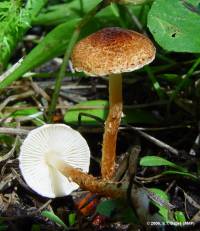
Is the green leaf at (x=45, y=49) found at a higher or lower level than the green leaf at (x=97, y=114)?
higher

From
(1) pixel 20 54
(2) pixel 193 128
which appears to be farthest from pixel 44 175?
(1) pixel 20 54

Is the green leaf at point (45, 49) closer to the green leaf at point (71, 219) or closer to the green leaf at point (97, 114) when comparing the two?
the green leaf at point (97, 114)

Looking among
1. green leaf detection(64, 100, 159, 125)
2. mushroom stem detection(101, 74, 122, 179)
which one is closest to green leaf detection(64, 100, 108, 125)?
green leaf detection(64, 100, 159, 125)

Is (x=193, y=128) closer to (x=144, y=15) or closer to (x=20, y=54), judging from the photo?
(x=144, y=15)

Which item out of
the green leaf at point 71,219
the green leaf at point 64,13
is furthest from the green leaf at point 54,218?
the green leaf at point 64,13

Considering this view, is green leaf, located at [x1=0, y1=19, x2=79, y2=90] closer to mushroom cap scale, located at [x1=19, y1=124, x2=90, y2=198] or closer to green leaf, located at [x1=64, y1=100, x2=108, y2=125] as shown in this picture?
green leaf, located at [x1=64, y1=100, x2=108, y2=125]

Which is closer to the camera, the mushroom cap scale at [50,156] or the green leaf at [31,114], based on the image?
the mushroom cap scale at [50,156]
